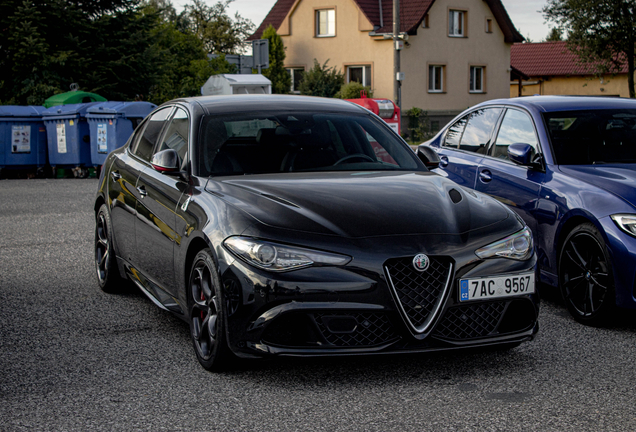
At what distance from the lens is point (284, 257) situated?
3.84 m

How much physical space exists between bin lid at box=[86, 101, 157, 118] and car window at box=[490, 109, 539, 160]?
12181 millimetres

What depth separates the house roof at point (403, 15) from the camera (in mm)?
39719

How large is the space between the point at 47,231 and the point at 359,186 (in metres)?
6.40

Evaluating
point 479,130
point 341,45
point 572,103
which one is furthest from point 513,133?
point 341,45

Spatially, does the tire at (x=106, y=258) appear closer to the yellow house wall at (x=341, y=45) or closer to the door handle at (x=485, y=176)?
the door handle at (x=485, y=176)

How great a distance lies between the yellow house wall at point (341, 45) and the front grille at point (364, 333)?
3669 centimetres

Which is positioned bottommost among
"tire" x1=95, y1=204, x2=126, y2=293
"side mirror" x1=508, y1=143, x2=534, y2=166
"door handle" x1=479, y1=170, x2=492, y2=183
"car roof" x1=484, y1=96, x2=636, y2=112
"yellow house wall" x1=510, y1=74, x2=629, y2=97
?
"tire" x1=95, y1=204, x2=126, y2=293

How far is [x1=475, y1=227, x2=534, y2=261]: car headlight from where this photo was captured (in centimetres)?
408

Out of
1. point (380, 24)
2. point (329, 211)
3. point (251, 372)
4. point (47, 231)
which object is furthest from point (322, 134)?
point (380, 24)

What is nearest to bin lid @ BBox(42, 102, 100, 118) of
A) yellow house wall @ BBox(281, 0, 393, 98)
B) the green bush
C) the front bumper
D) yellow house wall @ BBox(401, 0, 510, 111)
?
the front bumper

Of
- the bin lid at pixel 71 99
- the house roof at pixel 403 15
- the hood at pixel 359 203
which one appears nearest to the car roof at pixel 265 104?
the hood at pixel 359 203

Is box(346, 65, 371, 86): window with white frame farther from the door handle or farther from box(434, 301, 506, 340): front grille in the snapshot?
box(434, 301, 506, 340): front grille

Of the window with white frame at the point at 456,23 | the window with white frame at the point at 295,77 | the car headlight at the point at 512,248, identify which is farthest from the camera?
the window with white frame at the point at 295,77

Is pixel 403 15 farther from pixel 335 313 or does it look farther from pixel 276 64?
pixel 335 313
